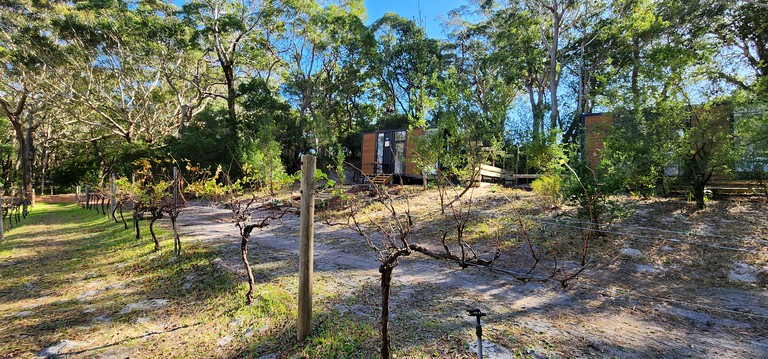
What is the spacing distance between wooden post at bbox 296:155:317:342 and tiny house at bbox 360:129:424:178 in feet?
42.0

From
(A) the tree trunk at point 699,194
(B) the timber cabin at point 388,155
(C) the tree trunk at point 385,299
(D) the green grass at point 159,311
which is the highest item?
(B) the timber cabin at point 388,155

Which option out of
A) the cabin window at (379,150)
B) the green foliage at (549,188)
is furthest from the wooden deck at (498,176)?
the cabin window at (379,150)

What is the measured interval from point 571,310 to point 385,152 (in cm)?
1413

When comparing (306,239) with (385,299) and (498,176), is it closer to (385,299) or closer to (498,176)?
(385,299)

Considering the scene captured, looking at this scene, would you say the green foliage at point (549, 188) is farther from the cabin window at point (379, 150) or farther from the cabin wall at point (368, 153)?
the cabin wall at point (368, 153)

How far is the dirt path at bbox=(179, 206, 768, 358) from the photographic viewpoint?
2.70m

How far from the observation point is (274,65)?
24.2 m

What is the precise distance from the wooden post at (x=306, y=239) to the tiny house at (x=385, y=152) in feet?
42.0

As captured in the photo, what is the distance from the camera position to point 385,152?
56.3 ft

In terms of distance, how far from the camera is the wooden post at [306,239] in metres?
2.58

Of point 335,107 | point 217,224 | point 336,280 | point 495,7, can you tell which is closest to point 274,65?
point 335,107

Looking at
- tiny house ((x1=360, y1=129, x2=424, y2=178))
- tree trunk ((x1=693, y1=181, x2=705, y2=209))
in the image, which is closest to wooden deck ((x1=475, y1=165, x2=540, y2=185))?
tiny house ((x1=360, y1=129, x2=424, y2=178))

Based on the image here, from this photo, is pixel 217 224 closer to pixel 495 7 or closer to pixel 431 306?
pixel 431 306

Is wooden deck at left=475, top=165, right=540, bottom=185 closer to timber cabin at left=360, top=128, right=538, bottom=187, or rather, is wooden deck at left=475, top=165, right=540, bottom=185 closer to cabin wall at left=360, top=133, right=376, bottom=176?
timber cabin at left=360, top=128, right=538, bottom=187
